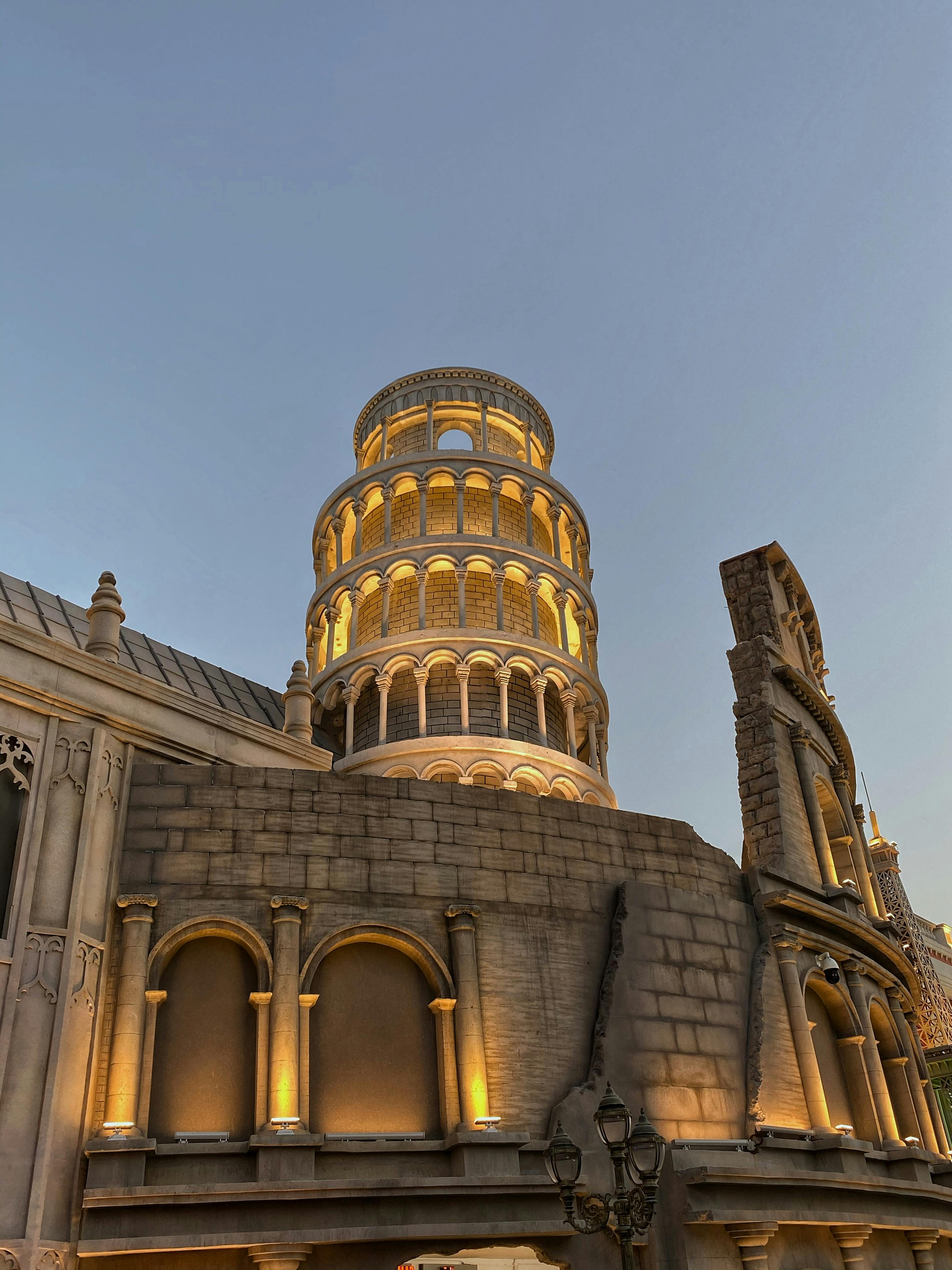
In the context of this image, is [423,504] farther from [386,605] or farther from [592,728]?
[592,728]

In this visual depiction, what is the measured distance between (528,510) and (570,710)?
7.01 m

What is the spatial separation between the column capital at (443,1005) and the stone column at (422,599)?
684 inches

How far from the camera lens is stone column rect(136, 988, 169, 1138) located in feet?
48.5

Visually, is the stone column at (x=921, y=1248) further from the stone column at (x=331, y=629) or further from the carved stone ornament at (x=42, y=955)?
the stone column at (x=331, y=629)

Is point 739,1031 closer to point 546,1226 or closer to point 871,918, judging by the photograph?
point 546,1226

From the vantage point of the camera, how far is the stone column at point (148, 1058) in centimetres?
1477

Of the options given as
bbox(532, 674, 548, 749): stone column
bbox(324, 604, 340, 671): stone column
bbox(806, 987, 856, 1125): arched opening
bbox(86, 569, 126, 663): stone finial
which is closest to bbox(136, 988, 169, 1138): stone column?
bbox(86, 569, 126, 663): stone finial

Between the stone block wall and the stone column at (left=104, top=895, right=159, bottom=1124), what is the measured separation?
33 centimetres

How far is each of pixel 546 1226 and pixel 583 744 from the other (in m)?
22.9

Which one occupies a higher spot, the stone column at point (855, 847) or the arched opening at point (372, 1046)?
the stone column at point (855, 847)

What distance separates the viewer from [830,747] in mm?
29000

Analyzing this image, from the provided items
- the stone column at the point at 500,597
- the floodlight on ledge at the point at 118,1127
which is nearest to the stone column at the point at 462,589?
the stone column at the point at 500,597

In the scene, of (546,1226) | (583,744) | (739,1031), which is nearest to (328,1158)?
(546,1226)

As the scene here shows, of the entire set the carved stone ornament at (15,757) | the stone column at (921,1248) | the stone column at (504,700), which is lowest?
the stone column at (921,1248)
